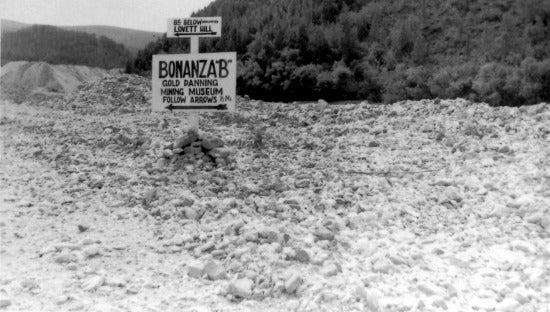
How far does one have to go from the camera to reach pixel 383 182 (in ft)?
16.7

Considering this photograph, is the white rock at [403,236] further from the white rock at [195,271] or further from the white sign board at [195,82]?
the white sign board at [195,82]

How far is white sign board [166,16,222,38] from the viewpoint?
5.71 metres

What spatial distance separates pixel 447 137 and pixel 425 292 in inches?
133

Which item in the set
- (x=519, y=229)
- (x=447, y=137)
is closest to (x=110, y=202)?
(x=519, y=229)

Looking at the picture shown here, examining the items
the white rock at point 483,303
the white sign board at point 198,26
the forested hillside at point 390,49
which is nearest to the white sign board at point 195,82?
the white sign board at point 198,26

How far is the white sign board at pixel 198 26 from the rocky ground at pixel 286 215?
43.9 inches

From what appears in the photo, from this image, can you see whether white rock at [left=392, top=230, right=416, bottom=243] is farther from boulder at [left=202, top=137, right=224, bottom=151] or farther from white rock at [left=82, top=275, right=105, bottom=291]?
boulder at [left=202, top=137, right=224, bottom=151]

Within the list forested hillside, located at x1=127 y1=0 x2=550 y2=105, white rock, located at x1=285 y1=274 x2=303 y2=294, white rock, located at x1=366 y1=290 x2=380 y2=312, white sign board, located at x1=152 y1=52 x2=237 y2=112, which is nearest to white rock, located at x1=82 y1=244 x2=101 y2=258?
white rock, located at x1=285 y1=274 x2=303 y2=294

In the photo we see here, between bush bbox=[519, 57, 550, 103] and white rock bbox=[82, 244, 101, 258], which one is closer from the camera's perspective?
white rock bbox=[82, 244, 101, 258]

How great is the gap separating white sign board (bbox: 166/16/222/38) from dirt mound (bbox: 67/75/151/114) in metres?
3.46

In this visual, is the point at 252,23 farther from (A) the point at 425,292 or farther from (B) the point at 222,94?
(A) the point at 425,292

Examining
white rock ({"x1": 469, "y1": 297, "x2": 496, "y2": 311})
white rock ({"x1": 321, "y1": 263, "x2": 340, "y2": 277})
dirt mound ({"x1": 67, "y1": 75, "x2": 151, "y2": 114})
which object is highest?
dirt mound ({"x1": 67, "y1": 75, "x2": 151, "y2": 114})

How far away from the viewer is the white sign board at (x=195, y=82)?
5.74 meters

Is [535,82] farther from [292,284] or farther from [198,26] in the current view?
[292,284]
